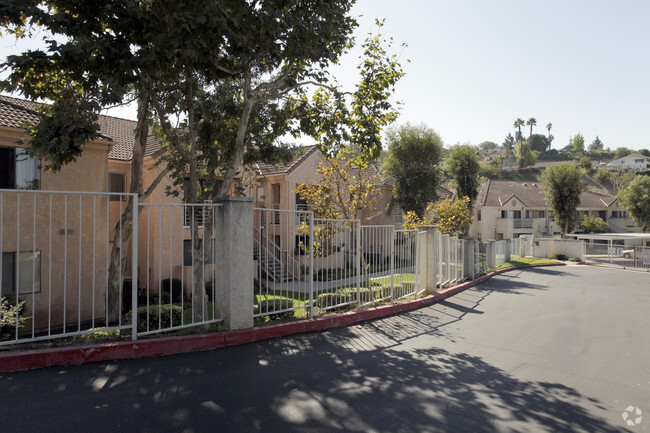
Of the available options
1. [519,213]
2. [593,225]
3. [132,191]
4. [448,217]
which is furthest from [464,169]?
[132,191]

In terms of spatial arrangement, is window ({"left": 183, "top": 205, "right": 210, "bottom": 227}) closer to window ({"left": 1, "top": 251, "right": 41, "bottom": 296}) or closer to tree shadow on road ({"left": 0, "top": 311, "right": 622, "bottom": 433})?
tree shadow on road ({"left": 0, "top": 311, "right": 622, "bottom": 433})

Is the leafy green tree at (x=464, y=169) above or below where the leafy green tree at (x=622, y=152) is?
below

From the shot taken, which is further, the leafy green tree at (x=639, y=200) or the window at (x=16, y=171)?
the leafy green tree at (x=639, y=200)

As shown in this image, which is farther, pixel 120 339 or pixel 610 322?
pixel 610 322

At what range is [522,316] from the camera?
32.0ft

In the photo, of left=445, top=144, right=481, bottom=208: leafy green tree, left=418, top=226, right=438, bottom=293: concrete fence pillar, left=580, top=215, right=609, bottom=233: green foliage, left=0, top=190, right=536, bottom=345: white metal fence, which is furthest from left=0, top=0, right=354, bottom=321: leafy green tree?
left=580, top=215, right=609, bottom=233: green foliage

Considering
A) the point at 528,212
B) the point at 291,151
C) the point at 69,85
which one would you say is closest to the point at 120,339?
the point at 69,85

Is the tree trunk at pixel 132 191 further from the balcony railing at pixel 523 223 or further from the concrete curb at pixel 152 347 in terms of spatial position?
the balcony railing at pixel 523 223

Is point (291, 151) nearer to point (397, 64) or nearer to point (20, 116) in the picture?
point (397, 64)

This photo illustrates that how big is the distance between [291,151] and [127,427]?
9.09 m

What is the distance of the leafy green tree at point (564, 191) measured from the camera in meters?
36.2

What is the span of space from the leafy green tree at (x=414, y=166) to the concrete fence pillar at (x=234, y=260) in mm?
24548

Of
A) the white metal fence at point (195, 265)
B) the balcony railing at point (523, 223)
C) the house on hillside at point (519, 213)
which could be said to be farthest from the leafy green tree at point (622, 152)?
the white metal fence at point (195, 265)

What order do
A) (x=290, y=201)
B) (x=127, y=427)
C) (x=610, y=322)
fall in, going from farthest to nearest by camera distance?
(x=290, y=201)
(x=610, y=322)
(x=127, y=427)
